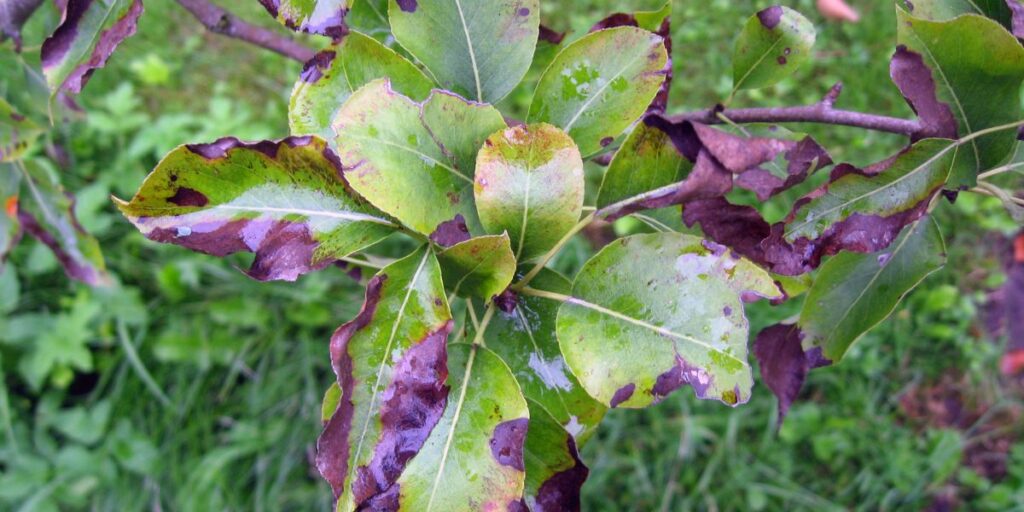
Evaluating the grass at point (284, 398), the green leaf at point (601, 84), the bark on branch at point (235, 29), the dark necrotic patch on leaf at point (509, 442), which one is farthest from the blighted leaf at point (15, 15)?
the grass at point (284, 398)

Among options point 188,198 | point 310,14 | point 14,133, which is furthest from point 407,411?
point 14,133

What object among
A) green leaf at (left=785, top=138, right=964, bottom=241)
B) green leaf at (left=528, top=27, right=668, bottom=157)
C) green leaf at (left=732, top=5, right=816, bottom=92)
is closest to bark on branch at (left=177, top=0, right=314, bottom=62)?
green leaf at (left=528, top=27, right=668, bottom=157)

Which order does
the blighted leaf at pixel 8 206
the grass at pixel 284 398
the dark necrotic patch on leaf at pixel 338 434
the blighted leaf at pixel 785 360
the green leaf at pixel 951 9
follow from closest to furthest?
the dark necrotic patch on leaf at pixel 338 434 → the green leaf at pixel 951 9 → the blighted leaf at pixel 785 360 → the blighted leaf at pixel 8 206 → the grass at pixel 284 398

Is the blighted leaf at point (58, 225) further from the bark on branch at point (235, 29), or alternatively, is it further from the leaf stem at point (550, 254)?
the leaf stem at point (550, 254)

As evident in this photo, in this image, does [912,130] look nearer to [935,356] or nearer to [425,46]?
[425,46]

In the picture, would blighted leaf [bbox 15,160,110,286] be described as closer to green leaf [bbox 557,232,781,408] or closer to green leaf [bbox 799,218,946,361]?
green leaf [bbox 557,232,781,408]

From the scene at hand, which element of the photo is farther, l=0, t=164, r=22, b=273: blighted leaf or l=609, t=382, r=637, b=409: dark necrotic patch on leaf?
l=0, t=164, r=22, b=273: blighted leaf

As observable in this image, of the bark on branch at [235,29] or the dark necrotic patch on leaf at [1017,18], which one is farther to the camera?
the bark on branch at [235,29]

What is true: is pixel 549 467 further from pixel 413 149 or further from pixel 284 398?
pixel 284 398
